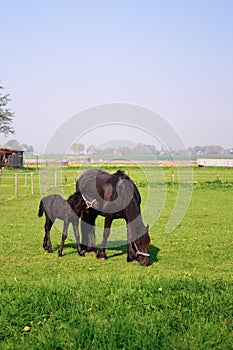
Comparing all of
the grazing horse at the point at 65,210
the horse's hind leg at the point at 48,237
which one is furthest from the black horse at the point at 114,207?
the horse's hind leg at the point at 48,237

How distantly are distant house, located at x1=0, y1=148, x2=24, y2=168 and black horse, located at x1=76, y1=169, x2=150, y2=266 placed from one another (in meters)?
65.5

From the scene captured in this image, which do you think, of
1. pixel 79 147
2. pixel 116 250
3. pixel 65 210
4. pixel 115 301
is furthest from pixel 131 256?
pixel 79 147

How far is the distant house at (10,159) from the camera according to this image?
7706 centimetres

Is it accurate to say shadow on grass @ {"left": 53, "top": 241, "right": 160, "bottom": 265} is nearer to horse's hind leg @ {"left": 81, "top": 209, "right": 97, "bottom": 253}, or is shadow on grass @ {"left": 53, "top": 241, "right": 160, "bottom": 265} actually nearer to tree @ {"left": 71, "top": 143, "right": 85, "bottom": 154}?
horse's hind leg @ {"left": 81, "top": 209, "right": 97, "bottom": 253}

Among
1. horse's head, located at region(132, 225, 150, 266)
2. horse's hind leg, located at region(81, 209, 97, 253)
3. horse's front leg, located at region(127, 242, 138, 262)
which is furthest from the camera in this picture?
horse's hind leg, located at region(81, 209, 97, 253)

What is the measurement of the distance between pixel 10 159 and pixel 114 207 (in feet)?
222

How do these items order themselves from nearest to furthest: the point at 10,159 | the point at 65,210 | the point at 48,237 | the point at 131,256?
the point at 131,256
the point at 65,210
the point at 48,237
the point at 10,159

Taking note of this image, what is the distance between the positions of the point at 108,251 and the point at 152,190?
2442cm

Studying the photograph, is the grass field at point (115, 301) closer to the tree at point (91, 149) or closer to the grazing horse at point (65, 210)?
the grazing horse at point (65, 210)

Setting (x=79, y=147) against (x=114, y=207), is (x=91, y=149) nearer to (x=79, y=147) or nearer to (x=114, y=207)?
(x=114, y=207)

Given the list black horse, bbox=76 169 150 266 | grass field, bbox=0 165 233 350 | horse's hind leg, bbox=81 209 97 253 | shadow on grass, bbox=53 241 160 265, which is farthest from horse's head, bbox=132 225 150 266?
horse's hind leg, bbox=81 209 97 253

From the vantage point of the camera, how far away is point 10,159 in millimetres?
77062

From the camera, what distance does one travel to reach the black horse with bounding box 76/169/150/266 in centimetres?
1123

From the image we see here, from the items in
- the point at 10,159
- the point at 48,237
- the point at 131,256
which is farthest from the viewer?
the point at 10,159
